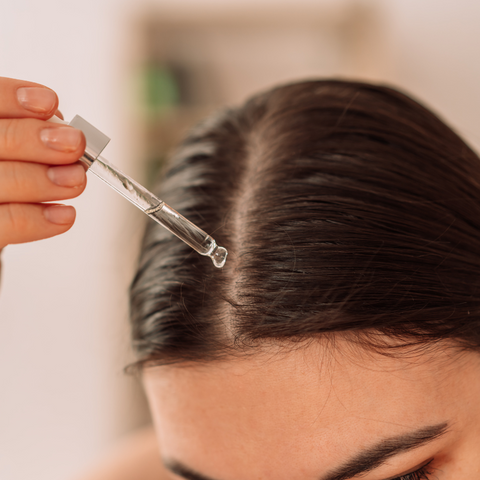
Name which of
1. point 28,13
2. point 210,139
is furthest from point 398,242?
point 28,13

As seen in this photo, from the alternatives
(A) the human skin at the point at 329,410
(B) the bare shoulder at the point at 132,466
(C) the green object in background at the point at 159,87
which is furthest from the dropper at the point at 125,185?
(C) the green object in background at the point at 159,87

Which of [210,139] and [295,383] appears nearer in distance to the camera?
[295,383]

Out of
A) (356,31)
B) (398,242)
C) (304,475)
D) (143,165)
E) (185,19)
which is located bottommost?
(304,475)

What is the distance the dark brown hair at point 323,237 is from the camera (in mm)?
477

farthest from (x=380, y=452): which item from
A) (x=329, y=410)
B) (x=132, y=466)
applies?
(x=132, y=466)

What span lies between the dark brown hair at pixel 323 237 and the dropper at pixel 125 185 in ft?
0.35

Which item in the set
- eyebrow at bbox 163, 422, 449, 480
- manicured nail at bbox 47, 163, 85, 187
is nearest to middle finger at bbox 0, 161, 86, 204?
manicured nail at bbox 47, 163, 85, 187

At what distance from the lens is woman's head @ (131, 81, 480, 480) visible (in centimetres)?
48

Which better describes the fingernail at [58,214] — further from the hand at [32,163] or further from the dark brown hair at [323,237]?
the dark brown hair at [323,237]

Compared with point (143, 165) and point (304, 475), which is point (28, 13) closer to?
point (143, 165)

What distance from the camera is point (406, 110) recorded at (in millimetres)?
638

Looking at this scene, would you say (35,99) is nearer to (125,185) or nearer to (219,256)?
(125,185)

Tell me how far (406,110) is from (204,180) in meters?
0.31

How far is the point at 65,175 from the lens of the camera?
0.39 metres
